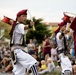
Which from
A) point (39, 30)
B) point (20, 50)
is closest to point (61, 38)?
point (20, 50)

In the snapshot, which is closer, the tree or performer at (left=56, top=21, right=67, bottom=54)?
performer at (left=56, top=21, right=67, bottom=54)

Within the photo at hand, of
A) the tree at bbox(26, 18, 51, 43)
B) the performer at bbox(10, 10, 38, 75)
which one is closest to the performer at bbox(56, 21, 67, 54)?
the performer at bbox(10, 10, 38, 75)

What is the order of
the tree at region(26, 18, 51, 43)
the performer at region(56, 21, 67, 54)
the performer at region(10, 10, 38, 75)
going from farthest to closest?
the tree at region(26, 18, 51, 43)
the performer at region(56, 21, 67, 54)
the performer at region(10, 10, 38, 75)

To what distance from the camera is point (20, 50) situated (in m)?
8.73

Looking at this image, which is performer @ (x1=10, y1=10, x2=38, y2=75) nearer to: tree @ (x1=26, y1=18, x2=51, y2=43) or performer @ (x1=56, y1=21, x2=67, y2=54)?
performer @ (x1=56, y1=21, x2=67, y2=54)

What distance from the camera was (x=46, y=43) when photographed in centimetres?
1620

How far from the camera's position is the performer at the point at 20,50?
860 cm

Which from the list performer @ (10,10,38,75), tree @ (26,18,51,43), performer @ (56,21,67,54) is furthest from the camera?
tree @ (26,18,51,43)

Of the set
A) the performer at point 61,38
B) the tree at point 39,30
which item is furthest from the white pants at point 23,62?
the tree at point 39,30

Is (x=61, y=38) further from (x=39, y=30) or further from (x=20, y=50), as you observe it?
(x=39, y=30)

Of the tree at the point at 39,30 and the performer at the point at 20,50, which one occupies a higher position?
the performer at the point at 20,50

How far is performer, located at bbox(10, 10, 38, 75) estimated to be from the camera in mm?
8602

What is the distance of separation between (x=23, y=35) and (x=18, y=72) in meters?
0.93

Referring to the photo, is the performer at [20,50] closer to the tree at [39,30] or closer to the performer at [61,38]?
the performer at [61,38]
